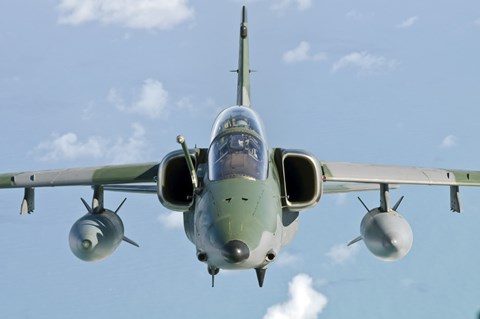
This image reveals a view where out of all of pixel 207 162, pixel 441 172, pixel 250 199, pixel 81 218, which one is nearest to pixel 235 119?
pixel 207 162

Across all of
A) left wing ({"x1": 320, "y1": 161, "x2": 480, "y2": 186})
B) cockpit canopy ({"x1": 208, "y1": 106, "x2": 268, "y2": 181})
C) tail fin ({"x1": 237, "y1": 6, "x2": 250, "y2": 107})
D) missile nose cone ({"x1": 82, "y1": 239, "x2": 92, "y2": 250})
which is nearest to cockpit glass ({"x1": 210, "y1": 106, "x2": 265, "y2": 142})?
cockpit canopy ({"x1": 208, "y1": 106, "x2": 268, "y2": 181})

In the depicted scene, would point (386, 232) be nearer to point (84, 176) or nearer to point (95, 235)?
point (95, 235)

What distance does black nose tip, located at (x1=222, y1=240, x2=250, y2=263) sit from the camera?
875 centimetres

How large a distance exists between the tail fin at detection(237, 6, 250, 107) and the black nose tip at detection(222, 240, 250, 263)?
5.98 metres

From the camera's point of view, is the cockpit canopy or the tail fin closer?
the cockpit canopy

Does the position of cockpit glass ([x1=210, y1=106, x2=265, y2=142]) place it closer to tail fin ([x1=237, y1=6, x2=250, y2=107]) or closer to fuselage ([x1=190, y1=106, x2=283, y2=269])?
fuselage ([x1=190, y1=106, x2=283, y2=269])

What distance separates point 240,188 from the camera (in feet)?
31.6

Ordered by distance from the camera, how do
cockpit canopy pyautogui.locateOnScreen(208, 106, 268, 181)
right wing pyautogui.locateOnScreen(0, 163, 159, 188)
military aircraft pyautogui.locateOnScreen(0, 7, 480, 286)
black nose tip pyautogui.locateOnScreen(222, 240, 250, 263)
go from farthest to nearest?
right wing pyautogui.locateOnScreen(0, 163, 159, 188), cockpit canopy pyautogui.locateOnScreen(208, 106, 268, 181), military aircraft pyautogui.locateOnScreen(0, 7, 480, 286), black nose tip pyautogui.locateOnScreen(222, 240, 250, 263)

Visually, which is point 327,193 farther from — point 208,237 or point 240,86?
point 208,237

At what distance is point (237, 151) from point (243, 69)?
5333 mm

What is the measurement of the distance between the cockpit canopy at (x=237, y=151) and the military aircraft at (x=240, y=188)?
16 mm

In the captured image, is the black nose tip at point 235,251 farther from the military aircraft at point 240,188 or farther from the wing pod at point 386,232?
the wing pod at point 386,232

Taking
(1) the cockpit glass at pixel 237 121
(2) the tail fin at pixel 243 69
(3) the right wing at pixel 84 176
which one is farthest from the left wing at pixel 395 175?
(3) the right wing at pixel 84 176

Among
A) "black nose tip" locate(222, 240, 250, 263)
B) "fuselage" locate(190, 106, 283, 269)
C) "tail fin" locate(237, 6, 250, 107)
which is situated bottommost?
"black nose tip" locate(222, 240, 250, 263)
